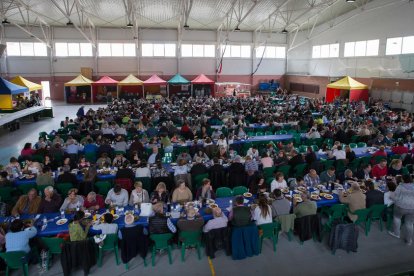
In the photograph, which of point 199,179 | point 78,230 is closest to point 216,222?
point 78,230

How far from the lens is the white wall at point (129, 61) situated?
3086 cm

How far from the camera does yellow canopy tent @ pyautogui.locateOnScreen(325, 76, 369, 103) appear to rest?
75.3 feet

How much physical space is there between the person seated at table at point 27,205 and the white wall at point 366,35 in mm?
24203

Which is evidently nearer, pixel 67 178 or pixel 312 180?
pixel 312 180

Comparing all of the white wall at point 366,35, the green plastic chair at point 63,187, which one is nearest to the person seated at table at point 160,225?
the green plastic chair at point 63,187

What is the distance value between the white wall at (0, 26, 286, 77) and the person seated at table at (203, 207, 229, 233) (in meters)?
29.1

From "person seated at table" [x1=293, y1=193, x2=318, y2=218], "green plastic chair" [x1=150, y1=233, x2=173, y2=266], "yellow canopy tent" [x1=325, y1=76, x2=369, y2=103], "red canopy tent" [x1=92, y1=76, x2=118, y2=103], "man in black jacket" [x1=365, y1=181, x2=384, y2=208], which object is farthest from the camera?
"red canopy tent" [x1=92, y1=76, x2=118, y2=103]

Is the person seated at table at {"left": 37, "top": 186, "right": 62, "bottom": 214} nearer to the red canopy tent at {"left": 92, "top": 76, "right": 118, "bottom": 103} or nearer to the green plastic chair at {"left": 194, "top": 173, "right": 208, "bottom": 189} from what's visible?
the green plastic chair at {"left": 194, "top": 173, "right": 208, "bottom": 189}

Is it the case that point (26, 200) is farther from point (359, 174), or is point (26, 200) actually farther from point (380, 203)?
point (359, 174)

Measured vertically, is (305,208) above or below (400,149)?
below

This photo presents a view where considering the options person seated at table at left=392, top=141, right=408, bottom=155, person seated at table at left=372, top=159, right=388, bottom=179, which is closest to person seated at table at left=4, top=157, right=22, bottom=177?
person seated at table at left=372, top=159, right=388, bottom=179

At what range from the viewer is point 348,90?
26.7 metres

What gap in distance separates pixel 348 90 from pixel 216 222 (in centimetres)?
2435

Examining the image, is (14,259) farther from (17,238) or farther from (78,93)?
(78,93)
